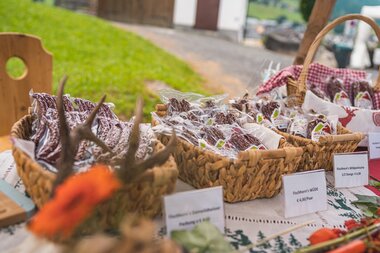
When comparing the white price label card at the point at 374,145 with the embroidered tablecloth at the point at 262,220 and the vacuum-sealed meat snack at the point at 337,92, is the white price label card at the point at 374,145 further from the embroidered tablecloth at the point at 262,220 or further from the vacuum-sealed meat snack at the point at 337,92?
the embroidered tablecloth at the point at 262,220

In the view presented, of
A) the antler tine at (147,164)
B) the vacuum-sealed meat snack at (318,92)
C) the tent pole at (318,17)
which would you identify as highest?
the tent pole at (318,17)

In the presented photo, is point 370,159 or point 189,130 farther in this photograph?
point 370,159

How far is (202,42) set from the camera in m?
8.64

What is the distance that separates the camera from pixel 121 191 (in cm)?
73

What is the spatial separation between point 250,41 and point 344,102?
38.7 ft

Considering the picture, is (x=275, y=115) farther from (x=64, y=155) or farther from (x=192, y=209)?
(x=64, y=155)

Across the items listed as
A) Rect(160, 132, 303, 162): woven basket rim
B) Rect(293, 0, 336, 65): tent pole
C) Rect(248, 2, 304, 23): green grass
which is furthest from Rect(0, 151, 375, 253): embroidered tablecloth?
Rect(248, 2, 304, 23): green grass

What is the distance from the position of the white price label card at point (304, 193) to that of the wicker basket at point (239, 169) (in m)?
0.04

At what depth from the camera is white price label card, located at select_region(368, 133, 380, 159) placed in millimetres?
1400

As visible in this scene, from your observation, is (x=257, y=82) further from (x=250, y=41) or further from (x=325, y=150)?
(x=250, y=41)

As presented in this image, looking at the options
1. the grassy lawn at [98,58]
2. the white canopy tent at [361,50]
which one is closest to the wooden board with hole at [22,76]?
the grassy lawn at [98,58]

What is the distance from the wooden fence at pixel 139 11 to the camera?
10641 mm

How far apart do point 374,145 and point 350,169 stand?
295mm

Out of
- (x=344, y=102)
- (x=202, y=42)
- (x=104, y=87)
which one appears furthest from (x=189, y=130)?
(x=202, y=42)
